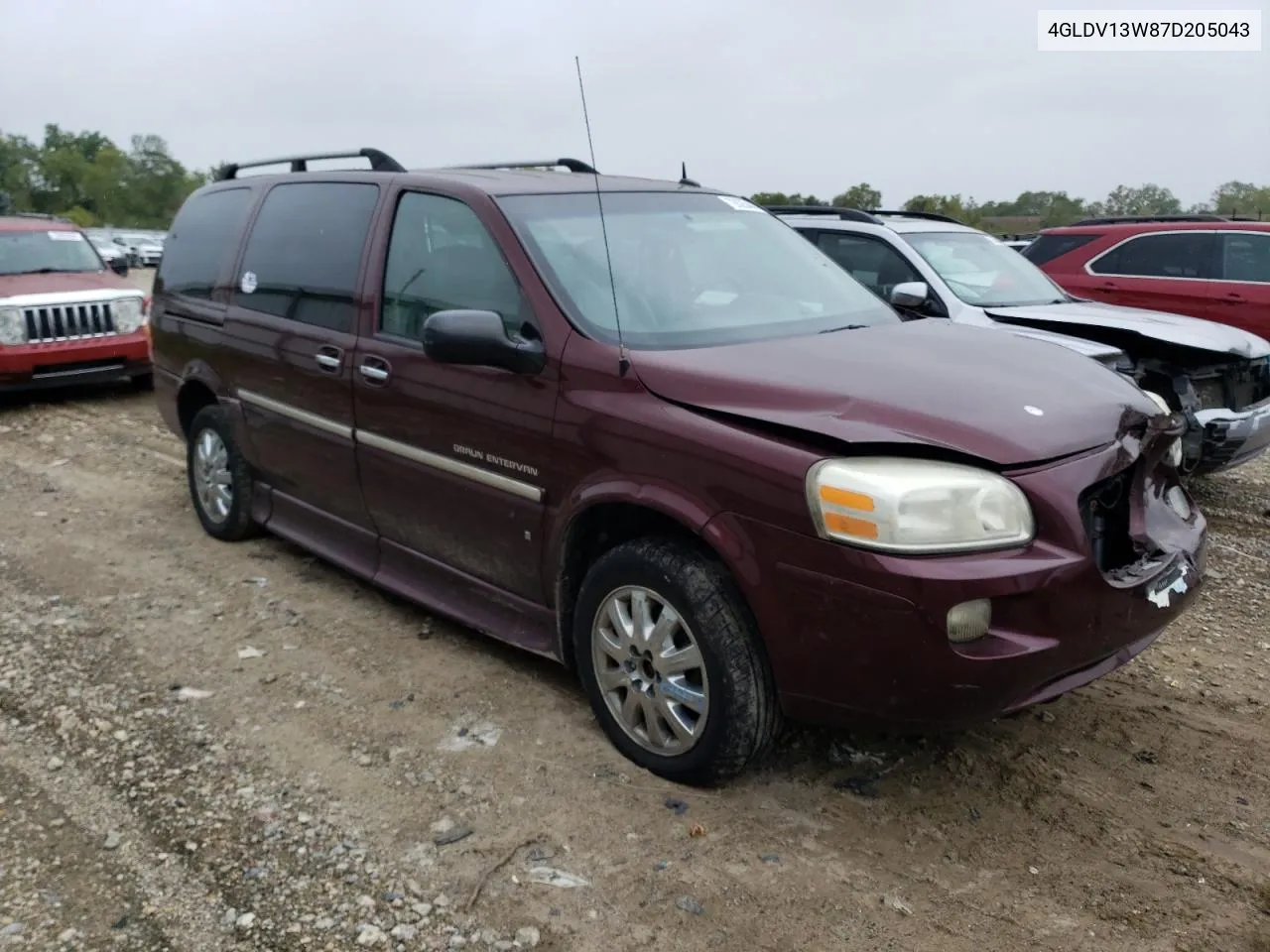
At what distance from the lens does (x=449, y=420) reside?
12.7 feet

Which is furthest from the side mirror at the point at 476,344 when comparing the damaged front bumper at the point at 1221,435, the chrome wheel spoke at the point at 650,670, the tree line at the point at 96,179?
the tree line at the point at 96,179

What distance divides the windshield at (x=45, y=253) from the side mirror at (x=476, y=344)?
8.36 m

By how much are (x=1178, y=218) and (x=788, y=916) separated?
8505 mm

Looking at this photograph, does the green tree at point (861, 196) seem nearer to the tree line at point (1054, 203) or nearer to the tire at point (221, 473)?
the tree line at point (1054, 203)

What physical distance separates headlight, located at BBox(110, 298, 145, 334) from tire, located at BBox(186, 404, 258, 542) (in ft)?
16.0

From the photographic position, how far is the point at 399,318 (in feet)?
13.7

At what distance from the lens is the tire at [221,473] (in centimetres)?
539

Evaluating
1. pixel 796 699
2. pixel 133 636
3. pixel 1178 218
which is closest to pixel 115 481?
pixel 133 636

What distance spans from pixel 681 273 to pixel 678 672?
1486 millimetres

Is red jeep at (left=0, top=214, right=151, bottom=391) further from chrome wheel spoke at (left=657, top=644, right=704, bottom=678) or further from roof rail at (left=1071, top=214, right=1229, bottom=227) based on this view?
roof rail at (left=1071, top=214, right=1229, bottom=227)

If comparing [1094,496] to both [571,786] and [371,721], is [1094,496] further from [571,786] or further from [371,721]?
[371,721]

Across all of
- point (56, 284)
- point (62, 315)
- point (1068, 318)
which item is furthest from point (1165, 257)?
point (56, 284)

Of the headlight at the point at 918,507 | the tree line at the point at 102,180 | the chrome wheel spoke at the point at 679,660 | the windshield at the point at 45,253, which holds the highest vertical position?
the tree line at the point at 102,180

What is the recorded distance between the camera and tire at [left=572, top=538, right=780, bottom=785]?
10.0 feet
